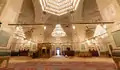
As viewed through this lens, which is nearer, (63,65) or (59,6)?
(63,65)

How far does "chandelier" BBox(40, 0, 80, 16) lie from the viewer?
1055 cm

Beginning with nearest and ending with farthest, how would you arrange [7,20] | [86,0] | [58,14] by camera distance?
[7,20] → [86,0] → [58,14]

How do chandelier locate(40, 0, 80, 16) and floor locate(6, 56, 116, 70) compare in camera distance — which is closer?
floor locate(6, 56, 116, 70)

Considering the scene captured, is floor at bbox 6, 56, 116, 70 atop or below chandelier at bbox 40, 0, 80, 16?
below

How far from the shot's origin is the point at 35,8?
10.5 meters

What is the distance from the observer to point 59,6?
11.7 meters

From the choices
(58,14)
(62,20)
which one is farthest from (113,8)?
(62,20)

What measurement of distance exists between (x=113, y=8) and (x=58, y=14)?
28.2 ft

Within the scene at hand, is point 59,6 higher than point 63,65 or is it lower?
higher

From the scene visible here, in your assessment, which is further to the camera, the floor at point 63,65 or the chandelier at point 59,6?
the chandelier at point 59,6

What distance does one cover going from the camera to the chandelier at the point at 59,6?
415 inches

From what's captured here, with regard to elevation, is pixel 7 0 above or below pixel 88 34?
above

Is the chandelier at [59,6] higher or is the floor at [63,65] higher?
the chandelier at [59,6]

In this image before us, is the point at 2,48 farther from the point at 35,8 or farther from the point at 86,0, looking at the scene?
the point at 86,0
